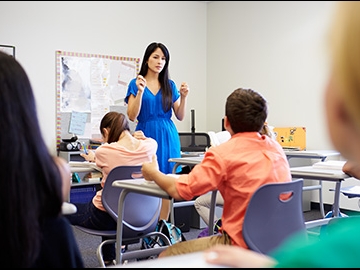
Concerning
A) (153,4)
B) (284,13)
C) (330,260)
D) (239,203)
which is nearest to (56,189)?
(330,260)

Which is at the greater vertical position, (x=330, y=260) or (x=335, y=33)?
(x=335, y=33)

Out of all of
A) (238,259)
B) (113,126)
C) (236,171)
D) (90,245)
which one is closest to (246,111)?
(236,171)

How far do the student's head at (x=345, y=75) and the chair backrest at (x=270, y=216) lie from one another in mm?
1064

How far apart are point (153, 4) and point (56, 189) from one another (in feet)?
18.5

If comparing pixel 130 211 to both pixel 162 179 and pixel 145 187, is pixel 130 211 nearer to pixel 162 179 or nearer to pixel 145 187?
pixel 145 187

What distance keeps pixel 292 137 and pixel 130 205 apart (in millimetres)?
3438

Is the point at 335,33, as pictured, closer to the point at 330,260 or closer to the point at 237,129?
the point at 330,260

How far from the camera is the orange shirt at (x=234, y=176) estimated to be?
5.52ft

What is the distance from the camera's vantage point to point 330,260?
49 centimetres

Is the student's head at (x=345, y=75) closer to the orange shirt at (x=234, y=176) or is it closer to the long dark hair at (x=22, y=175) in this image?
the long dark hair at (x=22, y=175)

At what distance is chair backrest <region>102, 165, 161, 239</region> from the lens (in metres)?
2.35

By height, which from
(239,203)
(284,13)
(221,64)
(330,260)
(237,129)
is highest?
(284,13)

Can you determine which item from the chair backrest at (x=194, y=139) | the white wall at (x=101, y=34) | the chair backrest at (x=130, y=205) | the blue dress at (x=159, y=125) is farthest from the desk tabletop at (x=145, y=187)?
the chair backrest at (x=194, y=139)

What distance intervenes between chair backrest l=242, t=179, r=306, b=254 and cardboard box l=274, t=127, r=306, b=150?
3.58 meters
